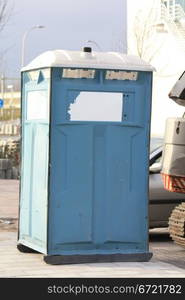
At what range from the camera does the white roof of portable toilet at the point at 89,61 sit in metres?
8.45

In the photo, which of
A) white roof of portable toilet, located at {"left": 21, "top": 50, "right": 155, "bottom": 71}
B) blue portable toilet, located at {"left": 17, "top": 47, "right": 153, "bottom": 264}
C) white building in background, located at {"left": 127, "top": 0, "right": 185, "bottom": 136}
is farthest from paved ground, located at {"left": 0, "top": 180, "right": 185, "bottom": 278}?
white building in background, located at {"left": 127, "top": 0, "right": 185, "bottom": 136}

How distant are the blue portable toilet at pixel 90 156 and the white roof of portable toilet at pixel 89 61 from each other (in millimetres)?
11

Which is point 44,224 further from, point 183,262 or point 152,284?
point 183,262

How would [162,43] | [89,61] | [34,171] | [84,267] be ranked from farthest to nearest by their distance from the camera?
[162,43] < [34,171] < [89,61] < [84,267]

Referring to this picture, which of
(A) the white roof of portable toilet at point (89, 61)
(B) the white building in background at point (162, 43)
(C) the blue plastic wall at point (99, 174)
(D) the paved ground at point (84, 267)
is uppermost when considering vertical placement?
(B) the white building in background at point (162, 43)

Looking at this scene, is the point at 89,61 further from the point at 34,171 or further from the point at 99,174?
the point at 34,171

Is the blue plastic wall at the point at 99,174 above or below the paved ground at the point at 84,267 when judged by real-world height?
above

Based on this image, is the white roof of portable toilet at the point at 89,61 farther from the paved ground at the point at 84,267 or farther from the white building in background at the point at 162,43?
the white building in background at the point at 162,43

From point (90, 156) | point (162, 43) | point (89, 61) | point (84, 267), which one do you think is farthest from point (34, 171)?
point (162, 43)

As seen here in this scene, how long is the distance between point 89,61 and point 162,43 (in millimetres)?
43313

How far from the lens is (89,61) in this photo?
8.57 m

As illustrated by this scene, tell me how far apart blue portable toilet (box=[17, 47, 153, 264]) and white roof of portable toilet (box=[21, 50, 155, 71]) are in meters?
0.01

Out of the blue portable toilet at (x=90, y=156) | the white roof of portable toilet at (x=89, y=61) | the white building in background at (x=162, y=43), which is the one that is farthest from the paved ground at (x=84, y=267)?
the white building in background at (x=162, y=43)

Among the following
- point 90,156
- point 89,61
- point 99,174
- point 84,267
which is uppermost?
point 89,61
